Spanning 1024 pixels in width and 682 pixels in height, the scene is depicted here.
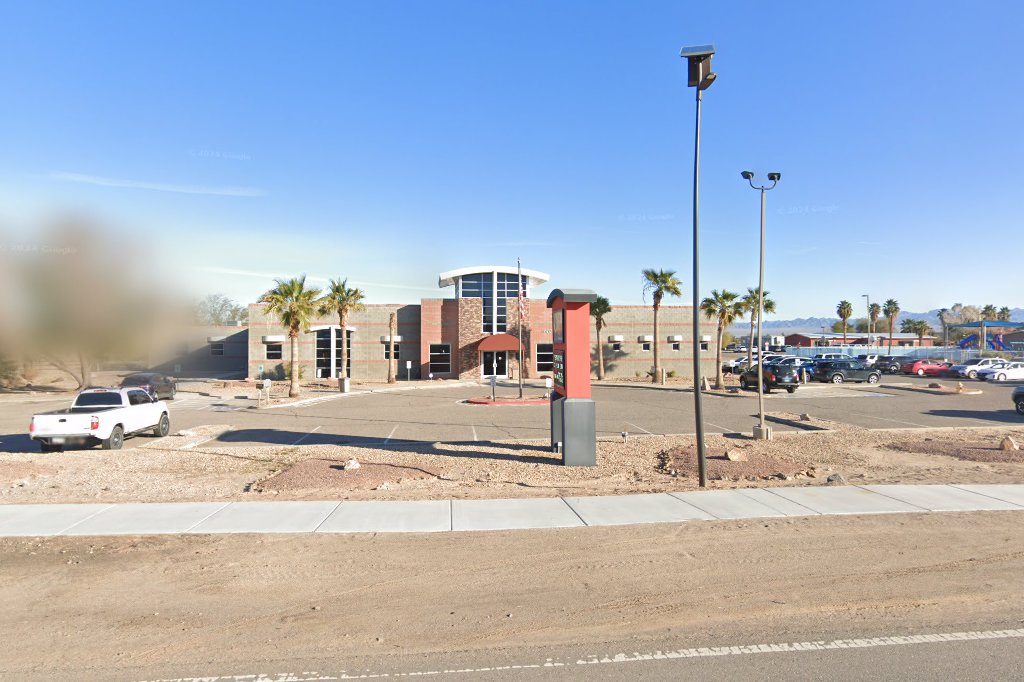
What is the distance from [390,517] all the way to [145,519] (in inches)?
137

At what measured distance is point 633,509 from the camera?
971cm

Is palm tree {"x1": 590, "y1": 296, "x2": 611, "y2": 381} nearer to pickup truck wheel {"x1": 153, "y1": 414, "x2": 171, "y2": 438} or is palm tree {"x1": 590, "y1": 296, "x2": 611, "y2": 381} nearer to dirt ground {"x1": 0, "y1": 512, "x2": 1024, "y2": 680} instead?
pickup truck wheel {"x1": 153, "y1": 414, "x2": 171, "y2": 438}

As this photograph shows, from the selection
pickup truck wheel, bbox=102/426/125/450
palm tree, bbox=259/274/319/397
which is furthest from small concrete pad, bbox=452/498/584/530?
palm tree, bbox=259/274/319/397

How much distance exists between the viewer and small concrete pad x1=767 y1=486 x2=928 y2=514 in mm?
9578

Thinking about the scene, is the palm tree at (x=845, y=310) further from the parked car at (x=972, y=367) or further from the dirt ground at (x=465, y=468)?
the dirt ground at (x=465, y=468)

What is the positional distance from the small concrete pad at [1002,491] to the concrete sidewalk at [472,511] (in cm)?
2

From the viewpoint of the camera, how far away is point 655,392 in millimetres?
37625

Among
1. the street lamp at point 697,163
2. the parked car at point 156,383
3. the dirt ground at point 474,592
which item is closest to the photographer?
the dirt ground at point 474,592

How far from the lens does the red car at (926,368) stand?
2007 inches

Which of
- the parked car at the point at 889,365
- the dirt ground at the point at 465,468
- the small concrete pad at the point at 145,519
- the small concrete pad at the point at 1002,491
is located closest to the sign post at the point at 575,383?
the dirt ground at the point at 465,468

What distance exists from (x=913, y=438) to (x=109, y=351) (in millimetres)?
22161

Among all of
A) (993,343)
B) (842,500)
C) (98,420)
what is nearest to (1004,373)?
(842,500)

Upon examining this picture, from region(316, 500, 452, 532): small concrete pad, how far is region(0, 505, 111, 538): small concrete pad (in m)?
3.61

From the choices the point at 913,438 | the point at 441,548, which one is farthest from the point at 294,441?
the point at 913,438
